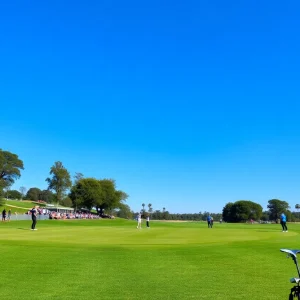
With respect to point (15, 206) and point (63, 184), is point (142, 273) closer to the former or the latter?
point (63, 184)

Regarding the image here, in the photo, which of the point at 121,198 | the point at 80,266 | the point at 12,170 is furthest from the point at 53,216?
the point at 80,266

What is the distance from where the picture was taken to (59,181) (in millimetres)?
132750

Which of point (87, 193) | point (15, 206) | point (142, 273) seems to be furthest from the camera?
point (15, 206)

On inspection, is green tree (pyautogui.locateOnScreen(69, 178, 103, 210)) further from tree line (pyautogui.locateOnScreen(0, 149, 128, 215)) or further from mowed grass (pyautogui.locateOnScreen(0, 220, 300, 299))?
mowed grass (pyautogui.locateOnScreen(0, 220, 300, 299))

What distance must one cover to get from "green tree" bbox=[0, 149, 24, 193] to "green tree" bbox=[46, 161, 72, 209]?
42.8 ft

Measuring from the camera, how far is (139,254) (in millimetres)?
16875

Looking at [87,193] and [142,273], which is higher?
[87,193]

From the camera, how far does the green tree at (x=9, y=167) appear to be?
426 ft

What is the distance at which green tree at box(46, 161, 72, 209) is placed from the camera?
434 ft

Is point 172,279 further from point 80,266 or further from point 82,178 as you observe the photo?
point 82,178

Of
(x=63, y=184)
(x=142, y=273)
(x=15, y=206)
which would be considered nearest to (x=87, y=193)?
(x=63, y=184)

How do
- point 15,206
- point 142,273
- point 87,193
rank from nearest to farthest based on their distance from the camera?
point 142,273
point 87,193
point 15,206

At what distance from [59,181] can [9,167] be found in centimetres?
1862

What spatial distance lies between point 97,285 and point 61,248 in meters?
8.79
